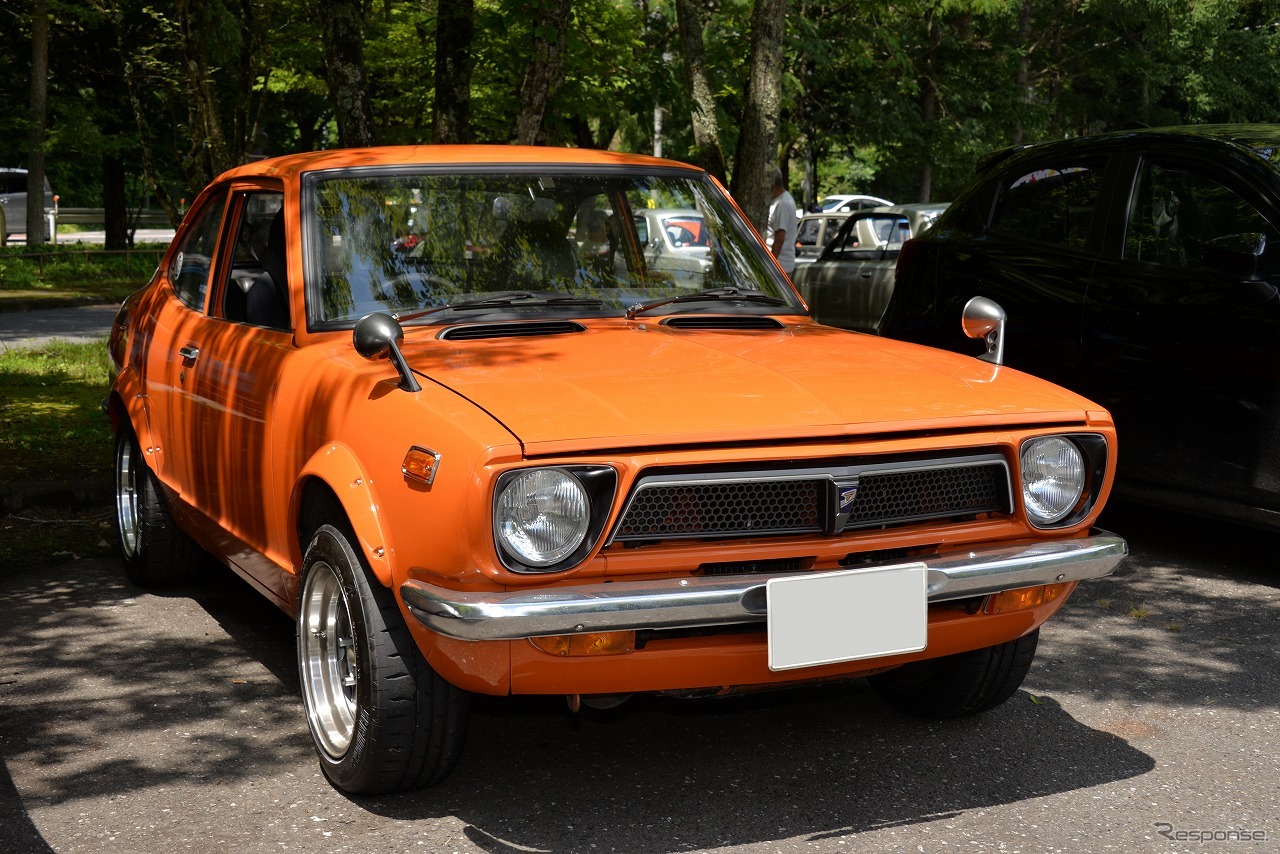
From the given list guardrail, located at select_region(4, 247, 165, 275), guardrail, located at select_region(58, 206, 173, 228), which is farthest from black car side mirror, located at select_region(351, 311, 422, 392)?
guardrail, located at select_region(58, 206, 173, 228)

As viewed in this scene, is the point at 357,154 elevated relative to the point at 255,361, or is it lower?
elevated

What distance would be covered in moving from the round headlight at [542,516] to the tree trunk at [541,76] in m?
6.65

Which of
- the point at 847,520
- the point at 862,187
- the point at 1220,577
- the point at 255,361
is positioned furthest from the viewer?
the point at 862,187

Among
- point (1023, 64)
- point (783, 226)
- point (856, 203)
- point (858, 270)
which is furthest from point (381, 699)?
point (856, 203)

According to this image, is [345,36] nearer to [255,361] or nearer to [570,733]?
[255,361]

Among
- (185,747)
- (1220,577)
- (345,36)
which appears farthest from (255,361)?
(345,36)

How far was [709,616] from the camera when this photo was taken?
314 centimetres

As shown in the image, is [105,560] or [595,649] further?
[105,560]

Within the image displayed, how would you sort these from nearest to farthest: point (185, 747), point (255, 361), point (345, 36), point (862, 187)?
point (185, 747) < point (255, 361) < point (345, 36) < point (862, 187)

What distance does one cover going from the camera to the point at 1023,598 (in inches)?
145

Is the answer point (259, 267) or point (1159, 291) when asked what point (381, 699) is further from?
point (1159, 291)

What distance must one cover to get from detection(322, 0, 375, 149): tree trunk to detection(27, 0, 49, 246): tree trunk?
15825mm

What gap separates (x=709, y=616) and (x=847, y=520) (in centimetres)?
46

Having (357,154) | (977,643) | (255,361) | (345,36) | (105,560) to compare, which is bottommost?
(105,560)
